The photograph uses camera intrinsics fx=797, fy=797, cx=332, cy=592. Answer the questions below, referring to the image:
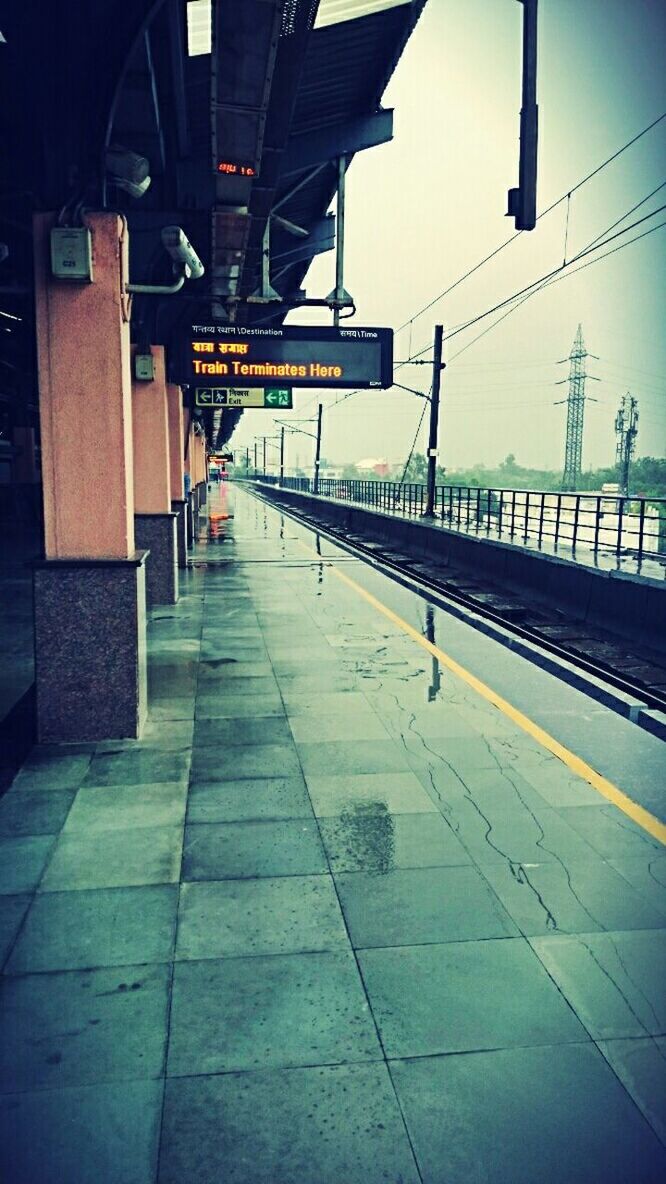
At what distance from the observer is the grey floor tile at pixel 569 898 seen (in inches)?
146

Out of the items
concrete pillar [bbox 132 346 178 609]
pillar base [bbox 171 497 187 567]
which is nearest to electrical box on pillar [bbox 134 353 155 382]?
concrete pillar [bbox 132 346 178 609]

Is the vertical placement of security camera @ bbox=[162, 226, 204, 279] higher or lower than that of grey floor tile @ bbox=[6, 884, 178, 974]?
higher

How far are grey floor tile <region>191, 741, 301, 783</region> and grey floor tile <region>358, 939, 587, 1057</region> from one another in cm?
222

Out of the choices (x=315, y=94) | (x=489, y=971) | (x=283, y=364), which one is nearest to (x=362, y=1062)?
(x=489, y=971)

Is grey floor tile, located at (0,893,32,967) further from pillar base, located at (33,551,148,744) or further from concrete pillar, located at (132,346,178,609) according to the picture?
concrete pillar, located at (132,346,178,609)

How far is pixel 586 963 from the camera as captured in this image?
338 centimetres

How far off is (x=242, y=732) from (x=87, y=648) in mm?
1391

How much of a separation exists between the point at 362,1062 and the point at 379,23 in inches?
382

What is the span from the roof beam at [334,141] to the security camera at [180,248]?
17.2 ft

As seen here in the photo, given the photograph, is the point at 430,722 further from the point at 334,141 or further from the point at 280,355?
the point at 334,141

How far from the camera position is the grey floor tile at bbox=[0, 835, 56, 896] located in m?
3.99

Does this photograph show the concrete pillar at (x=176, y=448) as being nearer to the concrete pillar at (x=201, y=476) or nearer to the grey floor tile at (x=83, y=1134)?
the grey floor tile at (x=83, y=1134)

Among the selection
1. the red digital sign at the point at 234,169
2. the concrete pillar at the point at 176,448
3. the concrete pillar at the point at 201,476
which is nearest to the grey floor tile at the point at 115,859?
the red digital sign at the point at 234,169

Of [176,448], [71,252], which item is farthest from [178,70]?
[176,448]
